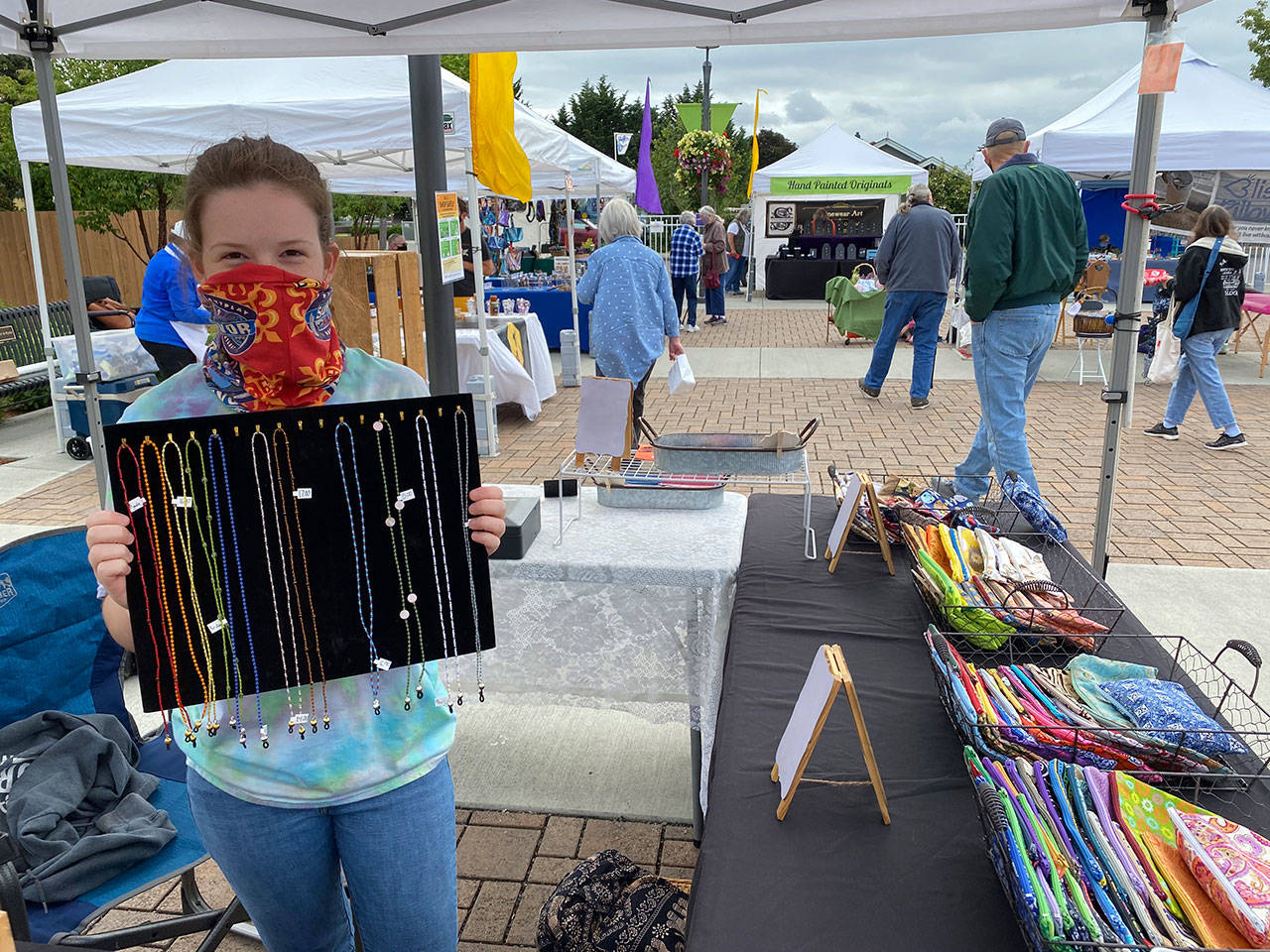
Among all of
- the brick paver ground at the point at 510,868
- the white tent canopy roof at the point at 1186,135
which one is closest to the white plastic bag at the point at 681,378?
the brick paver ground at the point at 510,868

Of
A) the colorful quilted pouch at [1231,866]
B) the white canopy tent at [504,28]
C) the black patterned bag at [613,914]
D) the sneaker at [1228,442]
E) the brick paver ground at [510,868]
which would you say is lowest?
the brick paver ground at [510,868]

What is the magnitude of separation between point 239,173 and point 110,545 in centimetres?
54

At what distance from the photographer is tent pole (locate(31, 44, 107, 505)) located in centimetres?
309

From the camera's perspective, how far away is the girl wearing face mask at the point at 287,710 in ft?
4.18

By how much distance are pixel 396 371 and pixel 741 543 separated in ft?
4.96

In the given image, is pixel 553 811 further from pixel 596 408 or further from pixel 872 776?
pixel 872 776

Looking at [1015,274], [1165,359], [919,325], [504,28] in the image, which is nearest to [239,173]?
[504,28]

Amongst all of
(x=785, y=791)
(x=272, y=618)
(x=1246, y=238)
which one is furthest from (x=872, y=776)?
(x=1246, y=238)

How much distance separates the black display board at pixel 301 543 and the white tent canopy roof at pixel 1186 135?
28.7 ft

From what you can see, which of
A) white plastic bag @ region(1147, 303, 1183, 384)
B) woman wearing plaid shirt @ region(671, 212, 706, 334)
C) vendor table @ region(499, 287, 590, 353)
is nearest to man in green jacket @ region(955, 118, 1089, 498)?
white plastic bag @ region(1147, 303, 1183, 384)

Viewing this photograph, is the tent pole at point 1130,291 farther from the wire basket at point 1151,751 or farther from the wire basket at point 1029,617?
the wire basket at point 1151,751

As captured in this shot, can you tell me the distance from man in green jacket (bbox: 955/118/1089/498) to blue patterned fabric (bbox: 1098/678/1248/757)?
2.82 metres

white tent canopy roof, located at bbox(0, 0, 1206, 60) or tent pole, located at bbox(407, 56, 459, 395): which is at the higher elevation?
white tent canopy roof, located at bbox(0, 0, 1206, 60)

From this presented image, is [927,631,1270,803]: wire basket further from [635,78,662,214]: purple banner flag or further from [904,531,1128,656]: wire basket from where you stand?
[635,78,662,214]: purple banner flag
